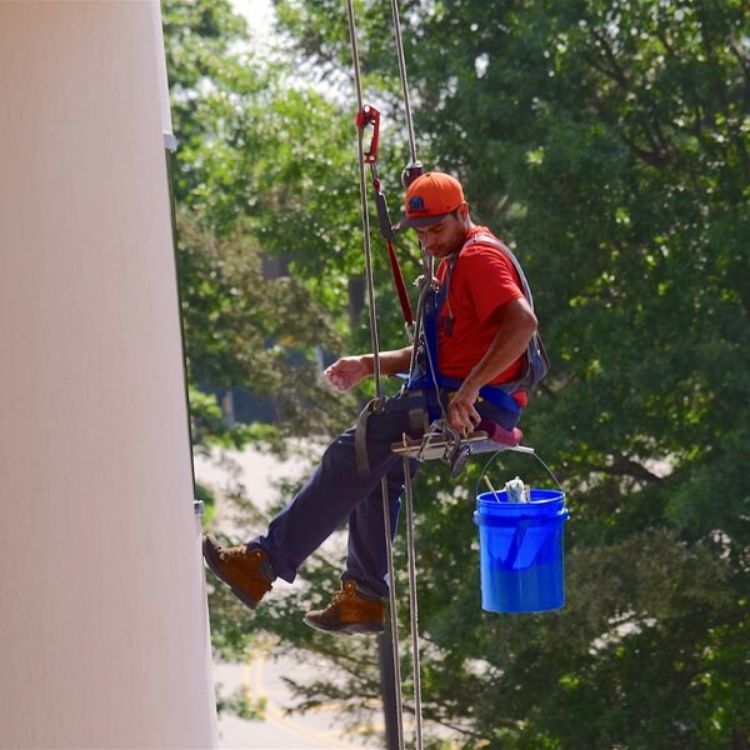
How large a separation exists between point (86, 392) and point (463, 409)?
1.44 m

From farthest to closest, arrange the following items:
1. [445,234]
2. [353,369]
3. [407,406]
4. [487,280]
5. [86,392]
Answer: [353,369]
[407,406]
[445,234]
[487,280]
[86,392]

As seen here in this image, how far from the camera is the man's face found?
5.67m

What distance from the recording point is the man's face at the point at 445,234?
567cm

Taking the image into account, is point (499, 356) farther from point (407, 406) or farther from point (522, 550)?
point (522, 550)

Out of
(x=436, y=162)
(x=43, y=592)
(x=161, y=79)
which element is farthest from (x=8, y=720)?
(x=436, y=162)

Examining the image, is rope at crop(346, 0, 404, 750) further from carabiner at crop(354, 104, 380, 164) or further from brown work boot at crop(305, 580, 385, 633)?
brown work boot at crop(305, 580, 385, 633)

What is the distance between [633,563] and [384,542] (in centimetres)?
828

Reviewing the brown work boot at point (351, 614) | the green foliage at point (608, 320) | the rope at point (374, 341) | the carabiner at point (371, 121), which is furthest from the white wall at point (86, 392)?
the green foliage at point (608, 320)

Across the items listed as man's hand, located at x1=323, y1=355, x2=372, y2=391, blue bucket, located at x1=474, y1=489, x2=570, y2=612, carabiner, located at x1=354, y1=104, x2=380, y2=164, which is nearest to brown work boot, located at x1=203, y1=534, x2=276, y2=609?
man's hand, located at x1=323, y1=355, x2=372, y2=391

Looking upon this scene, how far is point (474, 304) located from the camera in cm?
562

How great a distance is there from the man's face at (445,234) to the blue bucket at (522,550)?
918 millimetres

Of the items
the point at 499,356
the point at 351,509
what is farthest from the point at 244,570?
the point at 499,356

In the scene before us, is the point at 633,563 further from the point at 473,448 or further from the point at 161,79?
the point at 161,79

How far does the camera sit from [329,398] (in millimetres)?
21219
